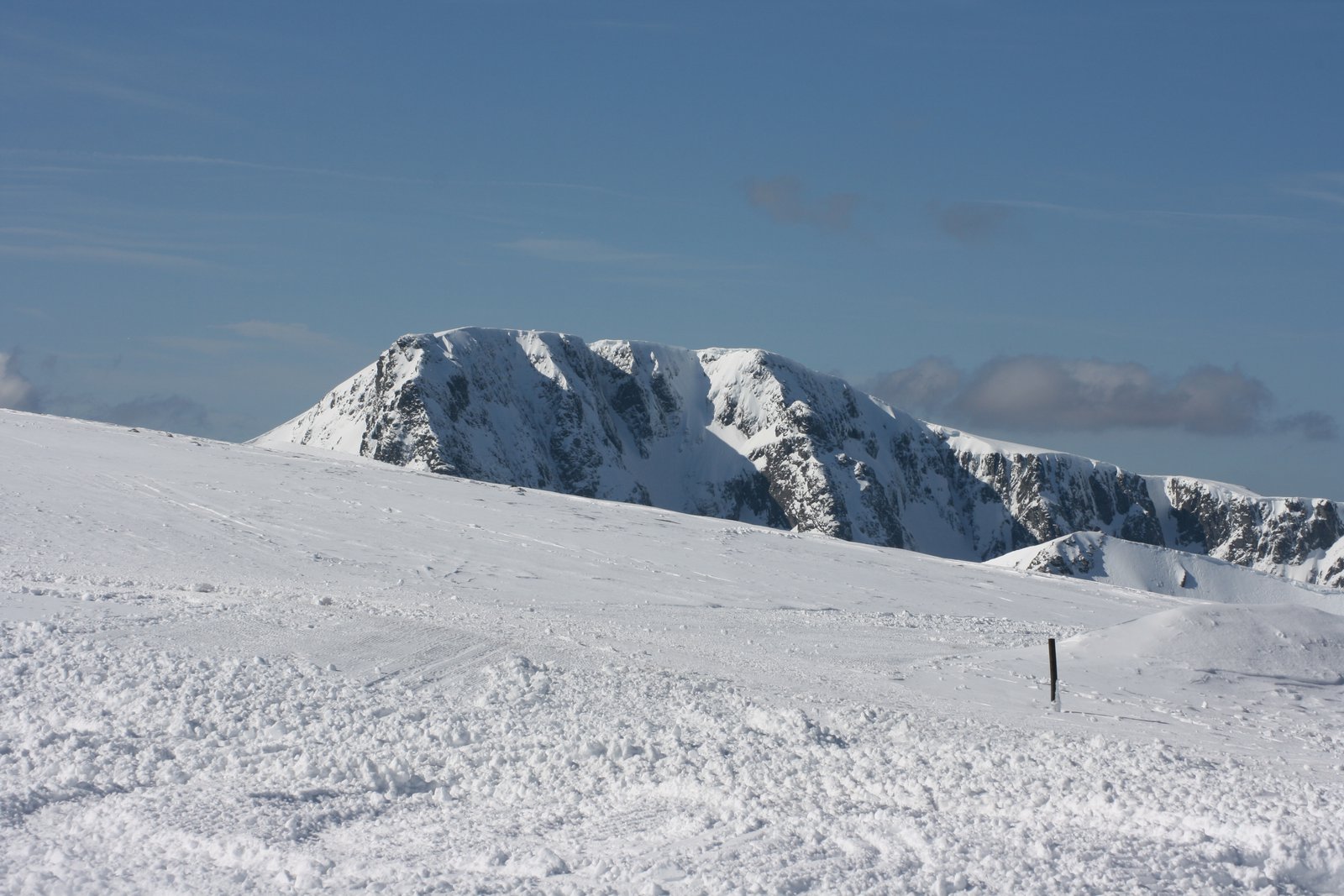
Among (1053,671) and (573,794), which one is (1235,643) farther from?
(573,794)

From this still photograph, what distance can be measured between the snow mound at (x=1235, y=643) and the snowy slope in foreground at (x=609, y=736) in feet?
0.18

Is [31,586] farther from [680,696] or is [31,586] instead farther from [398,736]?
[680,696]

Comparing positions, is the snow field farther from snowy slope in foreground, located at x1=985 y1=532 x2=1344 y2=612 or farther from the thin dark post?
snowy slope in foreground, located at x1=985 y1=532 x2=1344 y2=612

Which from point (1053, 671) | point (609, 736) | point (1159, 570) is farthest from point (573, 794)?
point (1159, 570)

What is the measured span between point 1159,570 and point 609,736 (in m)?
92.7

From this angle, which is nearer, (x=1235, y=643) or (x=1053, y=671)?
(x=1053, y=671)

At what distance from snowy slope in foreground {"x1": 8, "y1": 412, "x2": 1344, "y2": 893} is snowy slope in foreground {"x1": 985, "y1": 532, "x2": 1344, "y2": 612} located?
177ft

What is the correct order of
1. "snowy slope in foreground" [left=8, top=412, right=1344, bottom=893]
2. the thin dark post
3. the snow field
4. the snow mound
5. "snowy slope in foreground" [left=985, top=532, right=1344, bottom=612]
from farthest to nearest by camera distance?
"snowy slope in foreground" [left=985, top=532, right=1344, bottom=612] → the snow mound → the thin dark post → "snowy slope in foreground" [left=8, top=412, right=1344, bottom=893] → the snow field

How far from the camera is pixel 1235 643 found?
1631 centimetres

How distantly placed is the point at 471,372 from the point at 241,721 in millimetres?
179178

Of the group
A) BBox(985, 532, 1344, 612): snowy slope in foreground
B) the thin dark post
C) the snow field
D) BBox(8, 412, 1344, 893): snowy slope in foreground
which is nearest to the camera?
the snow field

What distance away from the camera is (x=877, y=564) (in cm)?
3055

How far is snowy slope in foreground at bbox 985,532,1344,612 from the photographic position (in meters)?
80.9

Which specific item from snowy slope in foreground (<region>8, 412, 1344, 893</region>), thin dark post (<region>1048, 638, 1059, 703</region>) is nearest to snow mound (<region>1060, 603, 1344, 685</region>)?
snowy slope in foreground (<region>8, 412, 1344, 893</region>)
